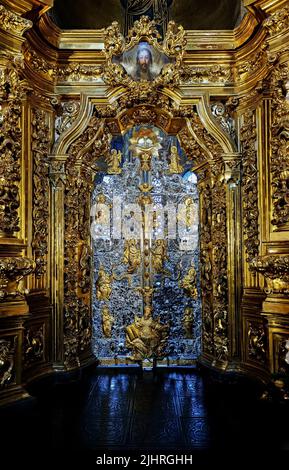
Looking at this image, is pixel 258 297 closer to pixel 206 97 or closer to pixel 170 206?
pixel 170 206

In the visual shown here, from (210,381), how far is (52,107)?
4407mm

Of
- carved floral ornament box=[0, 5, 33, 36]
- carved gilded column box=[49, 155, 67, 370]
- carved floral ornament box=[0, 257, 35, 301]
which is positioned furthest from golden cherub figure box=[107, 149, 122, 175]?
carved floral ornament box=[0, 257, 35, 301]

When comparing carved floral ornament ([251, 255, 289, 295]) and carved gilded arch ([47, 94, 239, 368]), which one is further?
carved gilded arch ([47, 94, 239, 368])

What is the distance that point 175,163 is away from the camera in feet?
21.5

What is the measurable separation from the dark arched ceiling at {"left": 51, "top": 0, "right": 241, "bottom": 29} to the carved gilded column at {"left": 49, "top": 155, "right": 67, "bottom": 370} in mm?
2473

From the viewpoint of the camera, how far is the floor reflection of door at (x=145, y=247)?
21.2ft

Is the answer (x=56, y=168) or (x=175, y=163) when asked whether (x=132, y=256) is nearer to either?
(x=175, y=163)

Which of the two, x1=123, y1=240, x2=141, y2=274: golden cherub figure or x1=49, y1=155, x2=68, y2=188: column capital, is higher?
x1=49, y1=155, x2=68, y2=188: column capital

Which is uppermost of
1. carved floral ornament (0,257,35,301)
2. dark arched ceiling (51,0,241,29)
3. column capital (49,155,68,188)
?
dark arched ceiling (51,0,241,29)

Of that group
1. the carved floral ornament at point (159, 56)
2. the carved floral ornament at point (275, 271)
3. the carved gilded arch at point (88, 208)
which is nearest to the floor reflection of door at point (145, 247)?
the carved gilded arch at point (88, 208)

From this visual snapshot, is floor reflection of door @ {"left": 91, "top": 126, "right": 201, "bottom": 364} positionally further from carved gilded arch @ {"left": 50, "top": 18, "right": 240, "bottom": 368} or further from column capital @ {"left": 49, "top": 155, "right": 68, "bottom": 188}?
column capital @ {"left": 49, "top": 155, "right": 68, "bottom": 188}

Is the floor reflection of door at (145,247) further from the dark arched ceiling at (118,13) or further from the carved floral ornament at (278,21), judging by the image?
the carved floral ornament at (278,21)

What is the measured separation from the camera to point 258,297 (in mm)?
5211

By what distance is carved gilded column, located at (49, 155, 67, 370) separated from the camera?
5.56 meters
